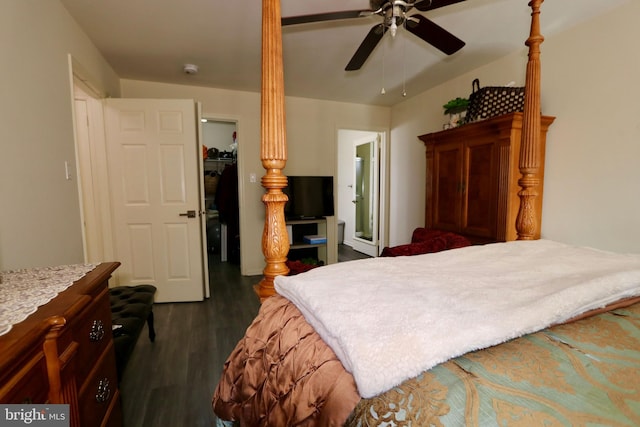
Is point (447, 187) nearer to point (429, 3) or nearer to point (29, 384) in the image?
point (429, 3)

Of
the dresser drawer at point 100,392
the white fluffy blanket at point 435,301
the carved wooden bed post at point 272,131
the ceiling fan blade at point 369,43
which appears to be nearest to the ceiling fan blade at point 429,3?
the ceiling fan blade at point 369,43

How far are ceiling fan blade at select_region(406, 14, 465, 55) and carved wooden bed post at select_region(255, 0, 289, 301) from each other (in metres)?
Result: 0.96

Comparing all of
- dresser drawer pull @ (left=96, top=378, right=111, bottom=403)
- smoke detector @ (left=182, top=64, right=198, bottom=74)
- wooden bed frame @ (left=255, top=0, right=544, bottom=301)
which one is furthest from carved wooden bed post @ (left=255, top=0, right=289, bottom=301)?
smoke detector @ (left=182, top=64, right=198, bottom=74)

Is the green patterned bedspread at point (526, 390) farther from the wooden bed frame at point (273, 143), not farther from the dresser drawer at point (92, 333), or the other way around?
the dresser drawer at point (92, 333)

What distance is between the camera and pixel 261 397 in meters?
0.77

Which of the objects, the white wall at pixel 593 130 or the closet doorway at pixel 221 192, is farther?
the closet doorway at pixel 221 192

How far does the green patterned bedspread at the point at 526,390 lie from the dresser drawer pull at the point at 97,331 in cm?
101

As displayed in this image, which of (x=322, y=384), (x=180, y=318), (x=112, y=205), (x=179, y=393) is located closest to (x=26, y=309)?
(x=322, y=384)

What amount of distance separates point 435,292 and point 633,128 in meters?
2.32

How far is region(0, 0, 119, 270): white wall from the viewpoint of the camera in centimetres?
133

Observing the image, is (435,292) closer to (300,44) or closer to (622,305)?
(622,305)

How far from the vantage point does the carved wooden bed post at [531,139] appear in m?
1.53

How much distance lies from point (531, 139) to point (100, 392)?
230 cm

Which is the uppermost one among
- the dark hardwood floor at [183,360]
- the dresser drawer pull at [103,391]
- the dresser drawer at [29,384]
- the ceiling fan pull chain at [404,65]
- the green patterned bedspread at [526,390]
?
the ceiling fan pull chain at [404,65]
